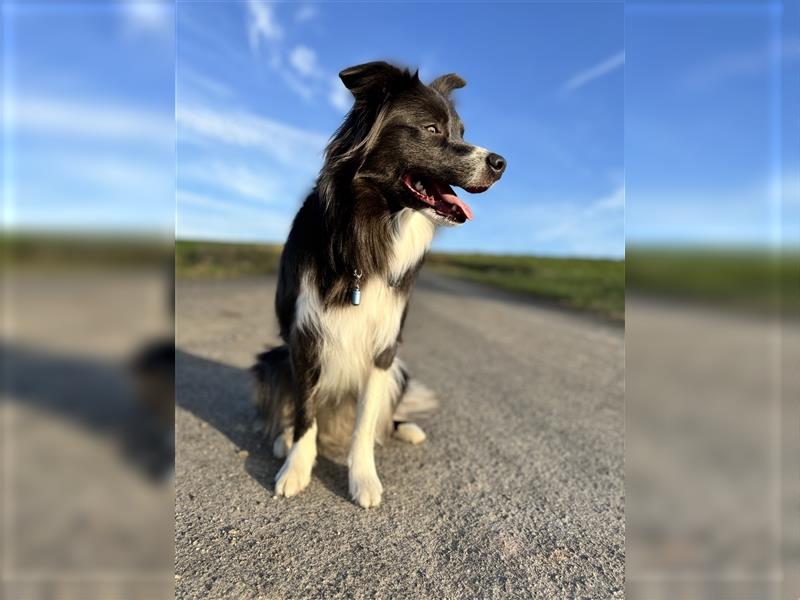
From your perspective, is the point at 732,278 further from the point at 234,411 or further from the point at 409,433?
the point at 234,411

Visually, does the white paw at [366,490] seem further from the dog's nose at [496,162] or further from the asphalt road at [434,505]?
the dog's nose at [496,162]

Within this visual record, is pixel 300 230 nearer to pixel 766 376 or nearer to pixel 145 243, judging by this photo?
pixel 145 243

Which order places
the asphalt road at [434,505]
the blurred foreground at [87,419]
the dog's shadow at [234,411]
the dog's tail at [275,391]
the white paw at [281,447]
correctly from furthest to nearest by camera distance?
the dog's tail at [275,391] → the white paw at [281,447] → the dog's shadow at [234,411] → the asphalt road at [434,505] → the blurred foreground at [87,419]

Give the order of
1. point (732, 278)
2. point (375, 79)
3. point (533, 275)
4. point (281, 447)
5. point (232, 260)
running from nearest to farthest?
point (732, 278) → point (375, 79) → point (281, 447) → point (232, 260) → point (533, 275)

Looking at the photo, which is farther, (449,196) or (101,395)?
(449,196)

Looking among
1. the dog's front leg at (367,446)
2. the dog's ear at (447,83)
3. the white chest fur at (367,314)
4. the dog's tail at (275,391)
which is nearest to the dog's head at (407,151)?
the white chest fur at (367,314)

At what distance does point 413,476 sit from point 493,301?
1522cm

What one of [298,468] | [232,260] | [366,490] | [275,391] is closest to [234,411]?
[275,391]

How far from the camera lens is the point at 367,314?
3449mm

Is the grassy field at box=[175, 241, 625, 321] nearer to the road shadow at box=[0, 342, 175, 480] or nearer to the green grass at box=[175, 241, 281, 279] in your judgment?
the green grass at box=[175, 241, 281, 279]

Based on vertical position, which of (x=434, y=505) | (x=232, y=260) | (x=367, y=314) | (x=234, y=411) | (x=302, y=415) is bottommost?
(x=434, y=505)

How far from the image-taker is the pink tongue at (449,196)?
351 cm

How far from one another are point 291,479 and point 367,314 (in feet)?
4.14

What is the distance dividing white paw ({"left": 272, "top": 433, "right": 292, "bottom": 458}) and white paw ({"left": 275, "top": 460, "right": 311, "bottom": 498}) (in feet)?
1.21
